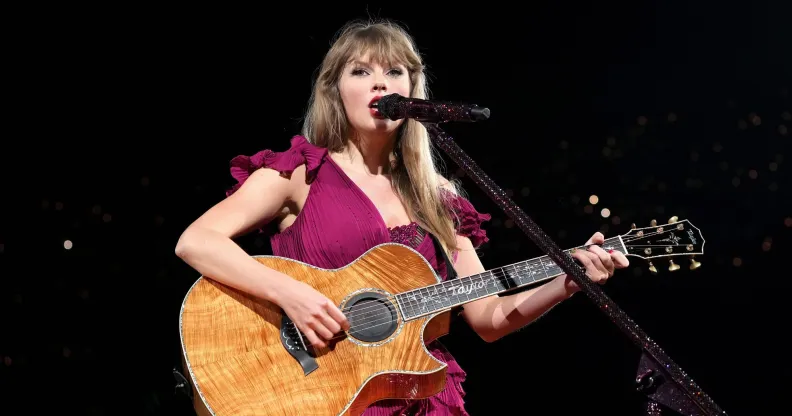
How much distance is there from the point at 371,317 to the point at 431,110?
645 millimetres

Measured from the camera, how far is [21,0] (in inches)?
130

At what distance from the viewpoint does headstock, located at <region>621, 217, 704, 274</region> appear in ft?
8.20

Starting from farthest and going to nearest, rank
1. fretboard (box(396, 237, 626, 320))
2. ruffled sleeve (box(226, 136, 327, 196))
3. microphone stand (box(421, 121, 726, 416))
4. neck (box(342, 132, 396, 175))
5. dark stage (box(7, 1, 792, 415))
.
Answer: dark stage (box(7, 1, 792, 415)) < neck (box(342, 132, 396, 175)) < ruffled sleeve (box(226, 136, 327, 196)) < fretboard (box(396, 237, 626, 320)) < microphone stand (box(421, 121, 726, 416))

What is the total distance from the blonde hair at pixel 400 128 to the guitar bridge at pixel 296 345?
0.57m

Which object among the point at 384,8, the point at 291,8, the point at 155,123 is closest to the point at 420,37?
the point at 384,8

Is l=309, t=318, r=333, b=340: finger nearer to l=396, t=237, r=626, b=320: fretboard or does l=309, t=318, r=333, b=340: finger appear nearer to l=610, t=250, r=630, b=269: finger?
l=396, t=237, r=626, b=320: fretboard

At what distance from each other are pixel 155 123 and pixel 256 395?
1883 mm

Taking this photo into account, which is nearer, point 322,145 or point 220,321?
point 220,321

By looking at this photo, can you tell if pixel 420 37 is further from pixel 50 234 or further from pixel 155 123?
pixel 50 234

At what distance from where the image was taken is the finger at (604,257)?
2.39 meters

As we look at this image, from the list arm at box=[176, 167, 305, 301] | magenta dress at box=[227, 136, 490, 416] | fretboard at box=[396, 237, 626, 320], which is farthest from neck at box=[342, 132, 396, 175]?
fretboard at box=[396, 237, 626, 320]

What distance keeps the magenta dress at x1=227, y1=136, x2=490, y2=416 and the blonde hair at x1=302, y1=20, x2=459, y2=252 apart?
0.09 meters

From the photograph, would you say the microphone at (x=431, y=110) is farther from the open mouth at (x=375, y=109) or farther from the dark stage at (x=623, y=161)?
the dark stage at (x=623, y=161)

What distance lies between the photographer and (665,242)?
8.32 feet
